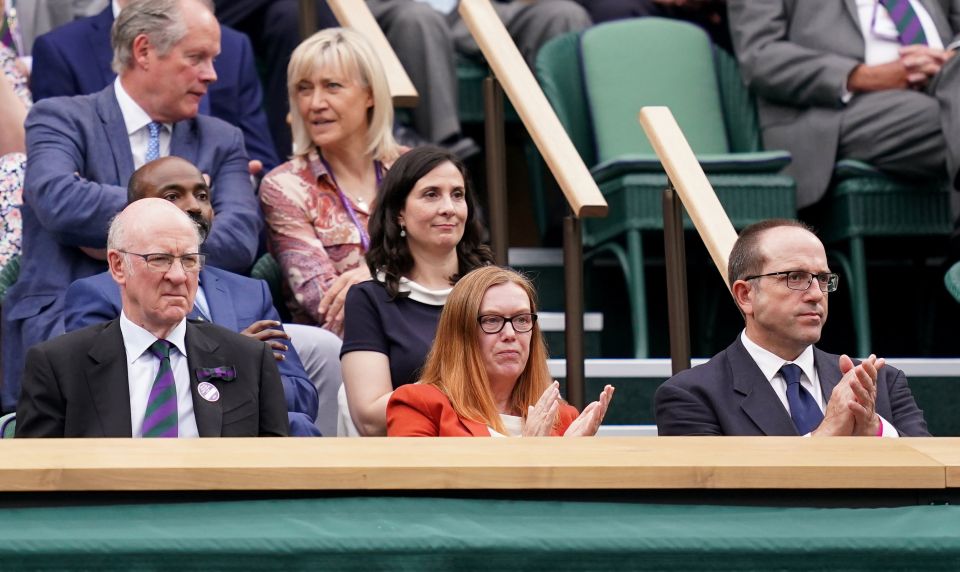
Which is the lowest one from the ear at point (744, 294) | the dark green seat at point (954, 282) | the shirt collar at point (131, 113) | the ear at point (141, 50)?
the dark green seat at point (954, 282)

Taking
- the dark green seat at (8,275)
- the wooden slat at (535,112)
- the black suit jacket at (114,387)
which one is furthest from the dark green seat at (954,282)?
the dark green seat at (8,275)

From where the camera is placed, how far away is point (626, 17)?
19.8 ft

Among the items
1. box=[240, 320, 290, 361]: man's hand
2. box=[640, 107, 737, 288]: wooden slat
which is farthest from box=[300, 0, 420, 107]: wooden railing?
box=[240, 320, 290, 361]: man's hand

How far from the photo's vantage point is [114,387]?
10.9 feet

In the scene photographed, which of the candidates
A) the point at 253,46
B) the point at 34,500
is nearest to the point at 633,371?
the point at 253,46

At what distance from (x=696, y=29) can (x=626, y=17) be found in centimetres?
29

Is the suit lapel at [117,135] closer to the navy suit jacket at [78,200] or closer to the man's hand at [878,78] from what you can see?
the navy suit jacket at [78,200]

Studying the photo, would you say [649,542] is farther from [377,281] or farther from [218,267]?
[218,267]

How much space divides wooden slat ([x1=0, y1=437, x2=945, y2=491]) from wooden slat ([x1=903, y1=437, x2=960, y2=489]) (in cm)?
1

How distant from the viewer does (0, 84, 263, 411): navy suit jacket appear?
164 inches

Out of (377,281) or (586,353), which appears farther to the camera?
(586,353)

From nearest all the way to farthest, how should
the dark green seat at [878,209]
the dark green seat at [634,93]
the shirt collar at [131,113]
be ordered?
the shirt collar at [131,113] → the dark green seat at [878,209] → the dark green seat at [634,93]

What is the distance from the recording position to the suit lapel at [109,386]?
10.8 ft

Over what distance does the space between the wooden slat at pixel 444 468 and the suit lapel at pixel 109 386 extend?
0.93 metres
